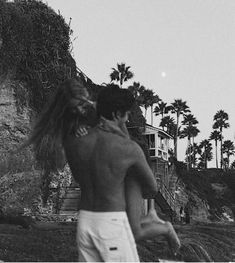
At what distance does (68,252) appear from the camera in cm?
1197

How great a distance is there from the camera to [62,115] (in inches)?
108

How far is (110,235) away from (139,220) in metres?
0.19

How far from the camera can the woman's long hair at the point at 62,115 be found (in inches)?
107

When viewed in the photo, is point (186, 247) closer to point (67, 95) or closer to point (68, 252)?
point (68, 252)

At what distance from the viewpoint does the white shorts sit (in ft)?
7.76

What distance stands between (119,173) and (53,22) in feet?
84.7

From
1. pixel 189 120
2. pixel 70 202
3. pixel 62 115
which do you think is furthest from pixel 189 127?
pixel 62 115

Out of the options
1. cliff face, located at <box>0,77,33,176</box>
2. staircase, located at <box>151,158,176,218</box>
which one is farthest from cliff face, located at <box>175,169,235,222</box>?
cliff face, located at <box>0,77,33,176</box>

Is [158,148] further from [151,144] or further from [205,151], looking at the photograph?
[205,151]

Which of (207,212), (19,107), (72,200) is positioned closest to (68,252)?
(72,200)

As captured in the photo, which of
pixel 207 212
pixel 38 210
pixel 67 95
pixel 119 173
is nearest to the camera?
pixel 119 173

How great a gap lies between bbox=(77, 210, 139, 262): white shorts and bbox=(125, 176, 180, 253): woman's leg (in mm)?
55

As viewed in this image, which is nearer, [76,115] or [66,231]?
[76,115]

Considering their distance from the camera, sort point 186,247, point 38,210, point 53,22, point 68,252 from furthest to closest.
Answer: point 53,22 → point 38,210 → point 186,247 → point 68,252
